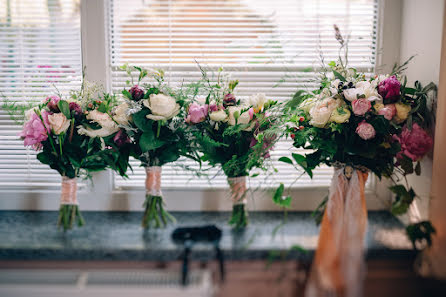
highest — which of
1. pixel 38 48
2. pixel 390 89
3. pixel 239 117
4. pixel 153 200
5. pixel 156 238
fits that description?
pixel 38 48

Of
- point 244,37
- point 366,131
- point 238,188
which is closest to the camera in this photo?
point 366,131

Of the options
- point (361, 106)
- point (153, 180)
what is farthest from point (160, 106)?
point (361, 106)

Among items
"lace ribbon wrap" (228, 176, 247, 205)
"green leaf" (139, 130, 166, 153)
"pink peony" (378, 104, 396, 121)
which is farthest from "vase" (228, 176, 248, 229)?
"pink peony" (378, 104, 396, 121)

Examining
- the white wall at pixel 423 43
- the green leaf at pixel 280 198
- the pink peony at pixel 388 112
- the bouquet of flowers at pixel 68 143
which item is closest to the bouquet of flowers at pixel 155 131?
the bouquet of flowers at pixel 68 143

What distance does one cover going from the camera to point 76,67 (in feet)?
6.14

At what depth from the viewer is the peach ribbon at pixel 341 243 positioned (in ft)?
4.58

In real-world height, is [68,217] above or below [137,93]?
below

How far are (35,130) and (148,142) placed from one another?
43 cm

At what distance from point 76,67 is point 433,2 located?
1498 millimetres

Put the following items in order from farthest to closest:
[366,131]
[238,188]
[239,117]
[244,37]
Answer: [244,37]
[238,188]
[239,117]
[366,131]

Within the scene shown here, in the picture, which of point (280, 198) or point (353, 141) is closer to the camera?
point (353, 141)

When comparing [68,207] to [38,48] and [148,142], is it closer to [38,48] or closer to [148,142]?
[148,142]

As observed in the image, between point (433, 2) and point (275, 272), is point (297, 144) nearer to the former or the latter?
point (275, 272)

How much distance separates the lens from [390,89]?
1.51 m
